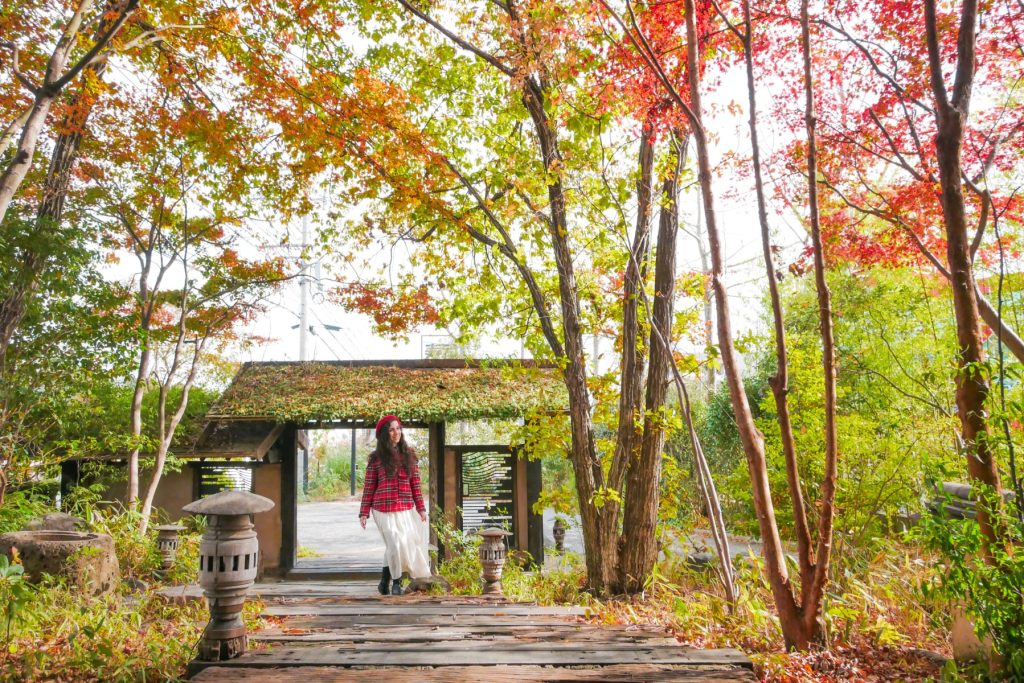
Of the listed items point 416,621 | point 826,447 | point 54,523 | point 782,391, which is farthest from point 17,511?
point 826,447

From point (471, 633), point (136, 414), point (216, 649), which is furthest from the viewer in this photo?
point (136, 414)

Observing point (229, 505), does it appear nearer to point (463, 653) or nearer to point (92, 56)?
point (463, 653)

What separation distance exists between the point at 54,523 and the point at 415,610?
5.21 metres

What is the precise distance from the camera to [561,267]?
263 inches

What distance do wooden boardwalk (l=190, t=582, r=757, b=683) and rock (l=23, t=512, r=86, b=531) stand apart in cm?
438

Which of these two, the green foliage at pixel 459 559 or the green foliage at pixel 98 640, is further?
the green foliage at pixel 459 559

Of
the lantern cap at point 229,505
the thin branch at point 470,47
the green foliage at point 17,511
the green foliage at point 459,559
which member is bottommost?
the green foliage at point 459,559

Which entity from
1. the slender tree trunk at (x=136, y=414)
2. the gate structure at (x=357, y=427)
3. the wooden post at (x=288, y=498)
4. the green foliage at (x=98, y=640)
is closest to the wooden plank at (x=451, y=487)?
the gate structure at (x=357, y=427)

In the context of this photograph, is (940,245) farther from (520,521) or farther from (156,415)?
(156,415)

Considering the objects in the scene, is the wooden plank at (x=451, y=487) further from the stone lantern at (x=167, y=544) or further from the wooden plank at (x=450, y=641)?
the wooden plank at (x=450, y=641)

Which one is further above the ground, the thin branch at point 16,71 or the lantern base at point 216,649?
the thin branch at point 16,71

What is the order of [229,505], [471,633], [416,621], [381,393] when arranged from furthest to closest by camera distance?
[381,393] < [416,621] < [471,633] < [229,505]

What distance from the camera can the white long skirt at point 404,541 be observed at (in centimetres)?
630

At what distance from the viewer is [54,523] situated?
7.59 m
